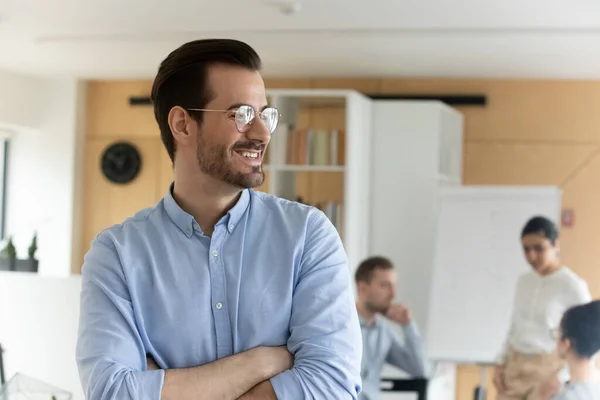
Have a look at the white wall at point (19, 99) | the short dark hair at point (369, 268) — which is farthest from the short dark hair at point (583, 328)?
the white wall at point (19, 99)

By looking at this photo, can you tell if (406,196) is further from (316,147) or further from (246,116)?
(246,116)

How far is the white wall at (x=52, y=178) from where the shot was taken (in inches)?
320

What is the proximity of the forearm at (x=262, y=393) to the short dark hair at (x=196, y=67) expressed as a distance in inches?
20.5

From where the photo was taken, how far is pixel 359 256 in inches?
268

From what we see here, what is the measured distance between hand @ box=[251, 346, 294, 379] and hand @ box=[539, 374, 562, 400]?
14.7 feet

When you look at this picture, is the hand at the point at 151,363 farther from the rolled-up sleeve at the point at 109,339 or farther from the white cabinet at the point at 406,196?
the white cabinet at the point at 406,196

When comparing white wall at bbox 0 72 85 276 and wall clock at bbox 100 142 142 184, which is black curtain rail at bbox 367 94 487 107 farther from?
white wall at bbox 0 72 85 276

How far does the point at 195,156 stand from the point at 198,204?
10 cm

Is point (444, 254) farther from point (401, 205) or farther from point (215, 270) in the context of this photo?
point (215, 270)

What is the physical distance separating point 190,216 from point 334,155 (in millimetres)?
4740

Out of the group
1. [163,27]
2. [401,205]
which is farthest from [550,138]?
Result: [163,27]

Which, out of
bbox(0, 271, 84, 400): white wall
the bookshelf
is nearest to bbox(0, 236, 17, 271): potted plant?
the bookshelf

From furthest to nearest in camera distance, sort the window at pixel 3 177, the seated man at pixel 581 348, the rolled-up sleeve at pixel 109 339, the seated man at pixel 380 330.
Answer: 1. the window at pixel 3 177
2. the seated man at pixel 380 330
3. the seated man at pixel 581 348
4. the rolled-up sleeve at pixel 109 339

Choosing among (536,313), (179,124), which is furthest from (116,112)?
(179,124)
